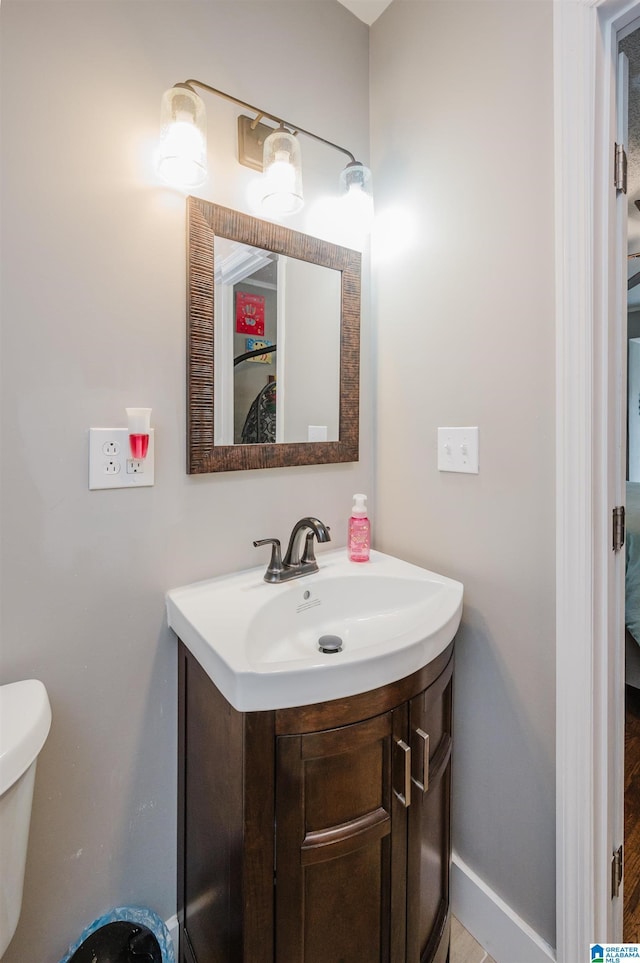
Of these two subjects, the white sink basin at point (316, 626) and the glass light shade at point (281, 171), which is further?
the glass light shade at point (281, 171)

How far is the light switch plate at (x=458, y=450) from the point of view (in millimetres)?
1123

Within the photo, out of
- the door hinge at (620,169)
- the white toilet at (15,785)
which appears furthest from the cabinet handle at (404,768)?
the door hinge at (620,169)

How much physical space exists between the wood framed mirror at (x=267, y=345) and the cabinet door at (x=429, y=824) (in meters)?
0.70

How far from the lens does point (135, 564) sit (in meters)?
1.00

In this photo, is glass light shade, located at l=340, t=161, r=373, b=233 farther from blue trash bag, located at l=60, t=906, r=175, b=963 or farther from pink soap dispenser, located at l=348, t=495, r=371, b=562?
blue trash bag, located at l=60, t=906, r=175, b=963

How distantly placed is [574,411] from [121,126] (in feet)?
3.78

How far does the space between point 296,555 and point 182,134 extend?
39.3 inches

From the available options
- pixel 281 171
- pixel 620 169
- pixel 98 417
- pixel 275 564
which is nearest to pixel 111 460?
pixel 98 417

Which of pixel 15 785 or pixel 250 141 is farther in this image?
pixel 250 141

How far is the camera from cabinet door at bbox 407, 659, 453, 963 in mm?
845

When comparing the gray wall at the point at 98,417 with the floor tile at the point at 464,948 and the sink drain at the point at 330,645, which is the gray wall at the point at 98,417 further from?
the floor tile at the point at 464,948

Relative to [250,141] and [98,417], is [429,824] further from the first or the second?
[250,141]

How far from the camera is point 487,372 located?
109 cm

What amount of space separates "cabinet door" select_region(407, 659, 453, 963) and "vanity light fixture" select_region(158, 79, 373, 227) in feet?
4.00
